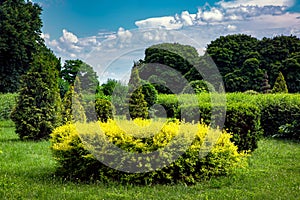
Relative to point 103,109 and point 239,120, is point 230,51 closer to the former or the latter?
point 103,109

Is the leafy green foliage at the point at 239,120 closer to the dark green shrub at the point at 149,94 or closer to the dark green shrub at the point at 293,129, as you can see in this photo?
the dark green shrub at the point at 293,129

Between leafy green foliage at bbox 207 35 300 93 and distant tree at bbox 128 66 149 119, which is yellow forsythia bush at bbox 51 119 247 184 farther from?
leafy green foliage at bbox 207 35 300 93

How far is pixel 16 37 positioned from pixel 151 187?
28621 mm

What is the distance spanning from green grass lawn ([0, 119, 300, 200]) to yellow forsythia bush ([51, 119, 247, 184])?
30cm

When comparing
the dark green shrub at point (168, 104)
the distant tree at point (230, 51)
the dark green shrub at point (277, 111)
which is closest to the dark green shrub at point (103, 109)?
the dark green shrub at point (168, 104)

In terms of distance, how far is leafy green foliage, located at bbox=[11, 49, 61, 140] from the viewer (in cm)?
1425

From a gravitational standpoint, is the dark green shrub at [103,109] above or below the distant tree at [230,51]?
below

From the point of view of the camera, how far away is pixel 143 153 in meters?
7.61

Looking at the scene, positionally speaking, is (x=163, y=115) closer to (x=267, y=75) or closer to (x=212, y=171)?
(x=212, y=171)

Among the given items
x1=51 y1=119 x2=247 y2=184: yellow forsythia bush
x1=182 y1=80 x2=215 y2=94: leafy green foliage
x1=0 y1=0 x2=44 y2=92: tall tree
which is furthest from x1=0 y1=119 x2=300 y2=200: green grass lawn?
x1=0 y1=0 x2=44 y2=92: tall tree

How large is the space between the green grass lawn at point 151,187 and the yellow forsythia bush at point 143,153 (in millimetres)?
299

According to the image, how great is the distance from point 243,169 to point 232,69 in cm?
3091

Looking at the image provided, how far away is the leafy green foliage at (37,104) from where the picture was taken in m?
14.2

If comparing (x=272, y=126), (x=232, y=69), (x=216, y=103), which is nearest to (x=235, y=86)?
(x=232, y=69)
